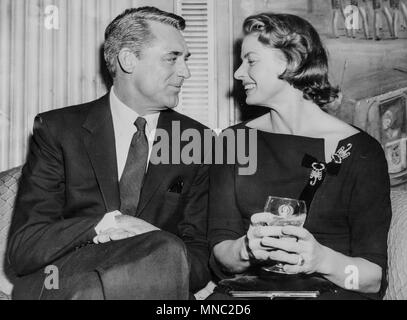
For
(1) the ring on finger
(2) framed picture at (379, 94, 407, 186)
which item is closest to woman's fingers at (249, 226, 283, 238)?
(1) the ring on finger

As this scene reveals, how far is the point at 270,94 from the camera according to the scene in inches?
82.0

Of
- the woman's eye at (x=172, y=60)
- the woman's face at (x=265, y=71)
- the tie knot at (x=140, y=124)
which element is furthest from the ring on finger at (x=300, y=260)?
the woman's eye at (x=172, y=60)

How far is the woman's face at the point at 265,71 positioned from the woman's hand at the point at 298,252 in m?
0.63

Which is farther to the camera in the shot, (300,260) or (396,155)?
(396,155)

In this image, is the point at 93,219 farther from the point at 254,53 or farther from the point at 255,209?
the point at 254,53

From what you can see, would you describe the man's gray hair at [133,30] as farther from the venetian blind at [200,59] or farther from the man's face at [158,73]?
the venetian blind at [200,59]

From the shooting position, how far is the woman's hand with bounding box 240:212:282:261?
1.60m

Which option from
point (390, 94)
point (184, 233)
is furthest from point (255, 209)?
point (390, 94)

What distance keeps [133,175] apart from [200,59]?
0.86 m

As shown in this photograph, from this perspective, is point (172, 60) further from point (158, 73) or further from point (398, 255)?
point (398, 255)

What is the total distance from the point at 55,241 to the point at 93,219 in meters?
0.14

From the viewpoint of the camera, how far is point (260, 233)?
1636 mm

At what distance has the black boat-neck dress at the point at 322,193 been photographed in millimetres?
1866

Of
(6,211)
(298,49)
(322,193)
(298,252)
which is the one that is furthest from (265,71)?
(6,211)
